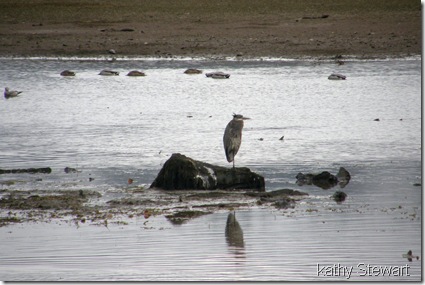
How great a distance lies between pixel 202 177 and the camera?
35.3ft

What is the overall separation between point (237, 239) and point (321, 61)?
16347 mm

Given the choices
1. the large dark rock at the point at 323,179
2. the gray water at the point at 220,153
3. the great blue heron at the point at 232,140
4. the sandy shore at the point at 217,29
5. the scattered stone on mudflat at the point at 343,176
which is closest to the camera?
the gray water at the point at 220,153

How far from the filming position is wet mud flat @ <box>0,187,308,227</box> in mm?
9680

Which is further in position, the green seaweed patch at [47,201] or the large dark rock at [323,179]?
the large dark rock at [323,179]

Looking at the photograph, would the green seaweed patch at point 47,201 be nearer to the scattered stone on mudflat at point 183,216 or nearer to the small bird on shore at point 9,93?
the scattered stone on mudflat at point 183,216

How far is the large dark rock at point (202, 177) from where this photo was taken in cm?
1077

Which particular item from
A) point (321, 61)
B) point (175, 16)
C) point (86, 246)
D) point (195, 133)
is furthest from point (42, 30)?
point (86, 246)

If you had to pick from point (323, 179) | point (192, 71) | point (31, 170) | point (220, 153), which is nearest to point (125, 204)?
point (31, 170)

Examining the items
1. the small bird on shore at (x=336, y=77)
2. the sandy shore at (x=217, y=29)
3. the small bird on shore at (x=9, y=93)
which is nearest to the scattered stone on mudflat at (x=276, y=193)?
the small bird on shore at (x=9, y=93)

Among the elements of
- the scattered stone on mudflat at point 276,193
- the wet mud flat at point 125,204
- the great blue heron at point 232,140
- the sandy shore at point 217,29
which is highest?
the sandy shore at point 217,29

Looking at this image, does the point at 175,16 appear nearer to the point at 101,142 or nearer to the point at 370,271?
the point at 101,142

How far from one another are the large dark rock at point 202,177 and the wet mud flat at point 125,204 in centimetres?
10

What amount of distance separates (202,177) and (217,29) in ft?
59.5

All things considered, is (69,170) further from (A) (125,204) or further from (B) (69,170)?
(A) (125,204)
